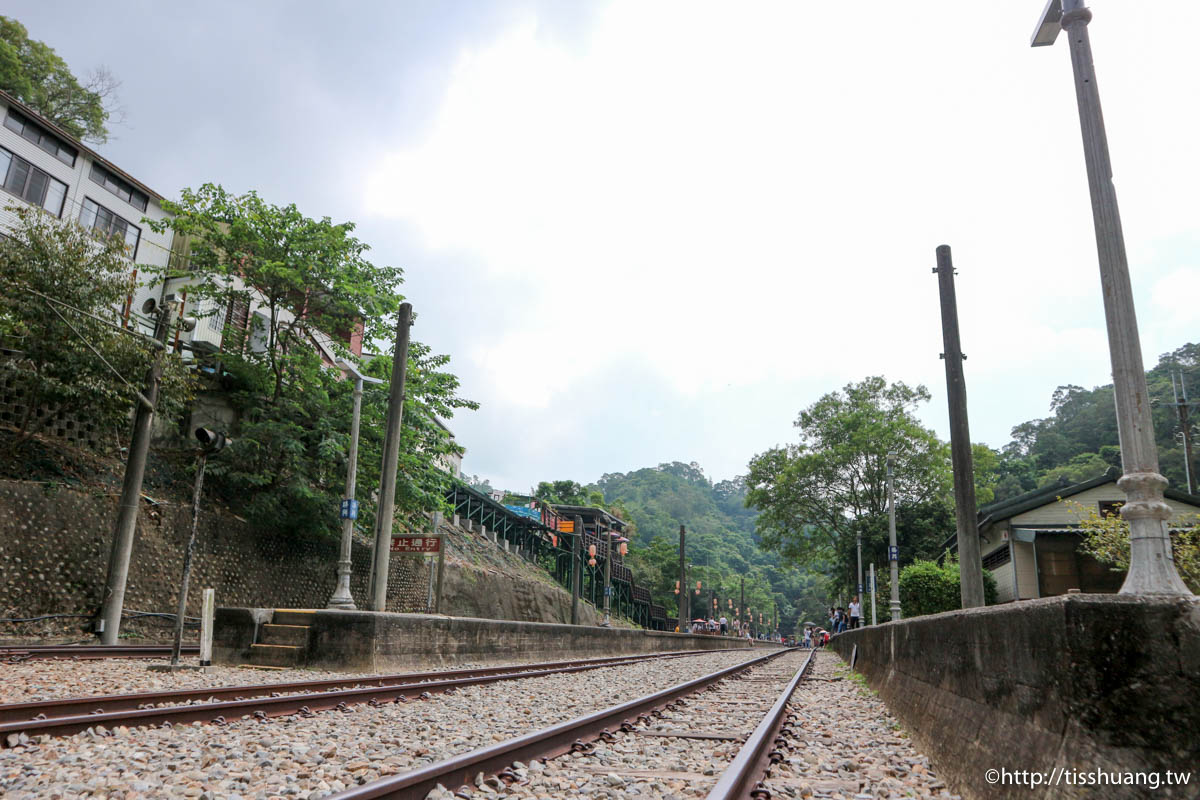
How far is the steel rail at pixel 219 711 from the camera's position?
4957mm

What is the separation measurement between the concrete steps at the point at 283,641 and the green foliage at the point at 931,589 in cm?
2032

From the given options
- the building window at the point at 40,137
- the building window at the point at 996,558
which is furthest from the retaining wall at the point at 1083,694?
the building window at the point at 40,137

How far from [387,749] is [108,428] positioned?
19775 millimetres

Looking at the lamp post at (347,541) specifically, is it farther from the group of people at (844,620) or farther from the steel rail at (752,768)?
the group of people at (844,620)

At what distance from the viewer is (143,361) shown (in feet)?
59.9

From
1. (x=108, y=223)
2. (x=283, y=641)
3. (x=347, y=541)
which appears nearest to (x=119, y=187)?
(x=108, y=223)

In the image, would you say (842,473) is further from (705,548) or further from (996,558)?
Answer: (705,548)

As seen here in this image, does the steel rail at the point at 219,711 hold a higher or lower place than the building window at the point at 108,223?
lower

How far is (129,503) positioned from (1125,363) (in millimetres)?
16782

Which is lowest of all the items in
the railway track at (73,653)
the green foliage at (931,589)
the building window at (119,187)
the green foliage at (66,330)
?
the railway track at (73,653)

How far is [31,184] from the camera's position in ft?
80.9

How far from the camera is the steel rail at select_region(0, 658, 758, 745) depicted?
16.3 ft

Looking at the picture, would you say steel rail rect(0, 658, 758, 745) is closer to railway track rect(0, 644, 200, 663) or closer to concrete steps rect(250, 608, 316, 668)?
concrete steps rect(250, 608, 316, 668)

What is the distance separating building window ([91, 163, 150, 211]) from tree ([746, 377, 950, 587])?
34520 millimetres
